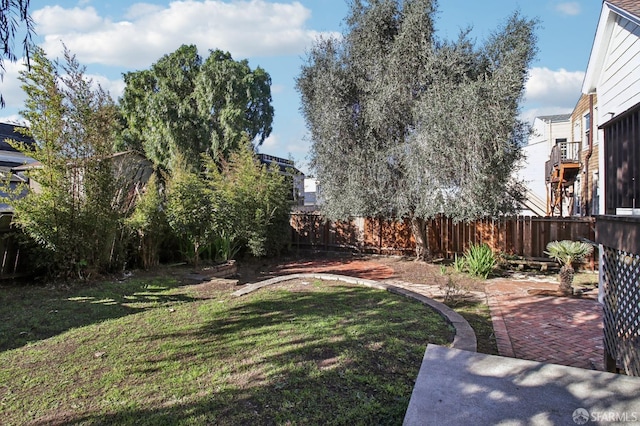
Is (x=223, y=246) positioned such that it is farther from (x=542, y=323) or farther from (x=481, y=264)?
(x=542, y=323)

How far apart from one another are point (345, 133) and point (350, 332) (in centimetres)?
655

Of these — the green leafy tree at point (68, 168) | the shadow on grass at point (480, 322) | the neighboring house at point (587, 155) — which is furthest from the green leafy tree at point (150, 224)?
the neighboring house at point (587, 155)

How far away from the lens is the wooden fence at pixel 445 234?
9281 mm

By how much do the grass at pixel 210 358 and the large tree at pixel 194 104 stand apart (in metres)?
13.4

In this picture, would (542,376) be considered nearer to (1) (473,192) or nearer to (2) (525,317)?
(2) (525,317)

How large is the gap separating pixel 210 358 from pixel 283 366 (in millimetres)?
691

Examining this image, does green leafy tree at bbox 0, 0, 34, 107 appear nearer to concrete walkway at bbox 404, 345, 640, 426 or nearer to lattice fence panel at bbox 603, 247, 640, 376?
concrete walkway at bbox 404, 345, 640, 426

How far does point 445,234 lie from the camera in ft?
35.2

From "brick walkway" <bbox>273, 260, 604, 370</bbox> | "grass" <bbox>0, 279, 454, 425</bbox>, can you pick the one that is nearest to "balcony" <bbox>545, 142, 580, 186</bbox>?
"brick walkway" <bbox>273, 260, 604, 370</bbox>

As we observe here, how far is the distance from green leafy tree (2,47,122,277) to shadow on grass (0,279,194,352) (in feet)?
2.27

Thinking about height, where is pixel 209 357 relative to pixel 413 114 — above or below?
below

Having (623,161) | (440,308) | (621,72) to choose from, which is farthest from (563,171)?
(623,161)

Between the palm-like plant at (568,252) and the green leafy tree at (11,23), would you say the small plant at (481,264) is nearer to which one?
the palm-like plant at (568,252)

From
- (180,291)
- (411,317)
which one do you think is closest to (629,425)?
(411,317)
